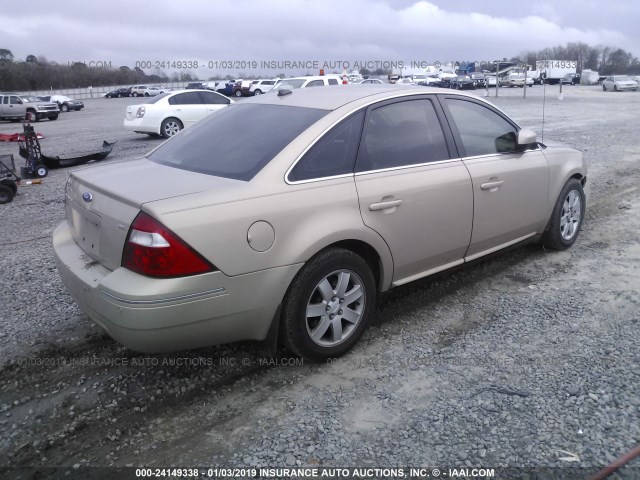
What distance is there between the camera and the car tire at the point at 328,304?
123 inches

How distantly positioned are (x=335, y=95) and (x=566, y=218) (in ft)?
9.05

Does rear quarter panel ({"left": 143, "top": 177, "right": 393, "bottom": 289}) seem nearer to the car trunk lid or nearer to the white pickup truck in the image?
the car trunk lid

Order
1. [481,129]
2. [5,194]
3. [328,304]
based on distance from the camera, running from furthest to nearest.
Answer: [5,194]
[481,129]
[328,304]

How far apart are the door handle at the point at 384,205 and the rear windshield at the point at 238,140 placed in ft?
2.14

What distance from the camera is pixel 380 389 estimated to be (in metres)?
3.10

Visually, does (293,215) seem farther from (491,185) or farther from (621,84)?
(621,84)

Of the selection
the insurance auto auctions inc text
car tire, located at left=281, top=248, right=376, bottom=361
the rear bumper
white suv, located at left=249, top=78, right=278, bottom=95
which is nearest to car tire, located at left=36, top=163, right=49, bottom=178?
the rear bumper

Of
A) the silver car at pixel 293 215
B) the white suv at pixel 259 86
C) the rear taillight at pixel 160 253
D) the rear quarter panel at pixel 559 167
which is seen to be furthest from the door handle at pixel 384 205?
the white suv at pixel 259 86

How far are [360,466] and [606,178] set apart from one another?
8005 millimetres

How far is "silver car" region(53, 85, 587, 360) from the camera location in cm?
277

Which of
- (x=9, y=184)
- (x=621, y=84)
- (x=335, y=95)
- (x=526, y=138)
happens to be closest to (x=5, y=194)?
(x=9, y=184)

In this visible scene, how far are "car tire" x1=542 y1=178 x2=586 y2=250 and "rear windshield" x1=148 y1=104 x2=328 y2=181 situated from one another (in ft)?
8.82

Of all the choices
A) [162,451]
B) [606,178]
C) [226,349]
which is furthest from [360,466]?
[606,178]

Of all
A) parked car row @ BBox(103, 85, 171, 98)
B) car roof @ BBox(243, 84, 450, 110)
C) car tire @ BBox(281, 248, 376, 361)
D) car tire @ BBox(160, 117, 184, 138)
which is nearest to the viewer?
car tire @ BBox(281, 248, 376, 361)
